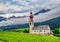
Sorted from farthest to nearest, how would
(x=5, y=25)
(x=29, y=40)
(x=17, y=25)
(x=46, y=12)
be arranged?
(x=46, y=12)
(x=17, y=25)
(x=5, y=25)
(x=29, y=40)

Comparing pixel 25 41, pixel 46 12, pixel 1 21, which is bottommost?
pixel 25 41

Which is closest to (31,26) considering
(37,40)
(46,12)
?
(46,12)

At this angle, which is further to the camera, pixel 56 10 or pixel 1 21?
pixel 56 10

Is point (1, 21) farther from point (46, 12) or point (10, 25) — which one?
point (46, 12)

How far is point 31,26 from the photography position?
5206 centimetres

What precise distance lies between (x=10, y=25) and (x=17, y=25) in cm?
307

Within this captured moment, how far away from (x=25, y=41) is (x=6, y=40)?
1.08m

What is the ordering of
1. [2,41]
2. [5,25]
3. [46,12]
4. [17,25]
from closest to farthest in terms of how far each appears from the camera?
1. [2,41]
2. [5,25]
3. [17,25]
4. [46,12]

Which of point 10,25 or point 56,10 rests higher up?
point 56,10

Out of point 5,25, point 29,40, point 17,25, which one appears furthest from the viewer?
point 17,25

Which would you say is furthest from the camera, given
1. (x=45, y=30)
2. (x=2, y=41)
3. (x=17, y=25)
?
(x=17, y=25)

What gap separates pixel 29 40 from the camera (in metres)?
12.8

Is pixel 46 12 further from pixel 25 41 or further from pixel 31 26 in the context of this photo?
pixel 25 41

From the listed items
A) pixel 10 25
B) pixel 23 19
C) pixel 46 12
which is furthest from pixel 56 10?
pixel 10 25
